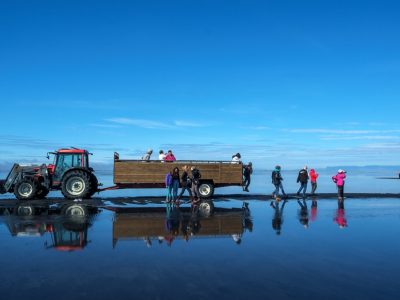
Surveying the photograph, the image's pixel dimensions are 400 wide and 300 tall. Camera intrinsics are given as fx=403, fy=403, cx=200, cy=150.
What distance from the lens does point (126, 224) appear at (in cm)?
1225

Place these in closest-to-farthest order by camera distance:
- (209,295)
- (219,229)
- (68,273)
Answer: (209,295), (68,273), (219,229)

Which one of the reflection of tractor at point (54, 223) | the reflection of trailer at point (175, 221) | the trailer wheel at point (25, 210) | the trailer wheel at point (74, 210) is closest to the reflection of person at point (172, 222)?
the reflection of trailer at point (175, 221)

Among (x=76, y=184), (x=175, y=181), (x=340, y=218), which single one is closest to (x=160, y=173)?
(x=175, y=181)

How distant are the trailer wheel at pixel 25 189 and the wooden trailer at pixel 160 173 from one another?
4104mm

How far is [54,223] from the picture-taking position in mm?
12297

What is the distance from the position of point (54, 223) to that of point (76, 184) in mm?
8227

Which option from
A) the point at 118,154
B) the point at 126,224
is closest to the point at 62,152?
the point at 118,154

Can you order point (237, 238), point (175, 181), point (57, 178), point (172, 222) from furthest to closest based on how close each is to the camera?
point (57, 178), point (175, 181), point (172, 222), point (237, 238)

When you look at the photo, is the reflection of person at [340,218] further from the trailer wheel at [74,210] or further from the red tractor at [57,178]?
the red tractor at [57,178]

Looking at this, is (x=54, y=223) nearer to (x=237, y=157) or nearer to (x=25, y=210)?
A: (x=25, y=210)

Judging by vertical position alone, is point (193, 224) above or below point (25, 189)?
below

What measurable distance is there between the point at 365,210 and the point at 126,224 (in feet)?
32.7

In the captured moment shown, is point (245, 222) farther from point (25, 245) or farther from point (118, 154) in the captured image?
point (118, 154)

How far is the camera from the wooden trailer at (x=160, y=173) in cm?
2109
